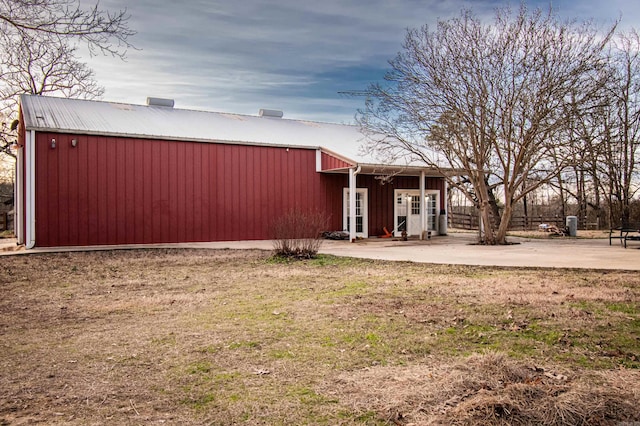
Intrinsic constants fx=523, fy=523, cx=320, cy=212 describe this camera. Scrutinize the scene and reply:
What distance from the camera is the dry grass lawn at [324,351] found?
331cm

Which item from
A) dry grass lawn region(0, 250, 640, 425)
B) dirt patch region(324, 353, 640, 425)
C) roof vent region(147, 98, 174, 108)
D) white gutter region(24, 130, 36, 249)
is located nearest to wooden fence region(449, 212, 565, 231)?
roof vent region(147, 98, 174, 108)

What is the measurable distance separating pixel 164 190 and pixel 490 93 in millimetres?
10666

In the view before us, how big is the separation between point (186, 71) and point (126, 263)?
6708 millimetres

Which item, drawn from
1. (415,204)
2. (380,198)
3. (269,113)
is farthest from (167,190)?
(415,204)

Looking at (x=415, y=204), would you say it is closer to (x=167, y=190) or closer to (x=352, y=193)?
(x=352, y=193)

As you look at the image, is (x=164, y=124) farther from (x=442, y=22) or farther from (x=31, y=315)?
(x=31, y=315)

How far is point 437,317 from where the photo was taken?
598 cm

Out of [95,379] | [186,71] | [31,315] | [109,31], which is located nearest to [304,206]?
[186,71]

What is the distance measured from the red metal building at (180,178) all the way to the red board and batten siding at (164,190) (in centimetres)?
3

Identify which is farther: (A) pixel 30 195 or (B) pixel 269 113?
(B) pixel 269 113

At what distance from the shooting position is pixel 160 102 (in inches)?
815

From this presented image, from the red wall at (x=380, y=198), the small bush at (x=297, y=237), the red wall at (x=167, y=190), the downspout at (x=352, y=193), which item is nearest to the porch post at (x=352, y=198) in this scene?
the downspout at (x=352, y=193)

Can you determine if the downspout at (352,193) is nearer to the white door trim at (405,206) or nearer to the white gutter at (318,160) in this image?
the white gutter at (318,160)

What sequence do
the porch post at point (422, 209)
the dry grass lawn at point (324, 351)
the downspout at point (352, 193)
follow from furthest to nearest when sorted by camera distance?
the porch post at point (422, 209), the downspout at point (352, 193), the dry grass lawn at point (324, 351)
